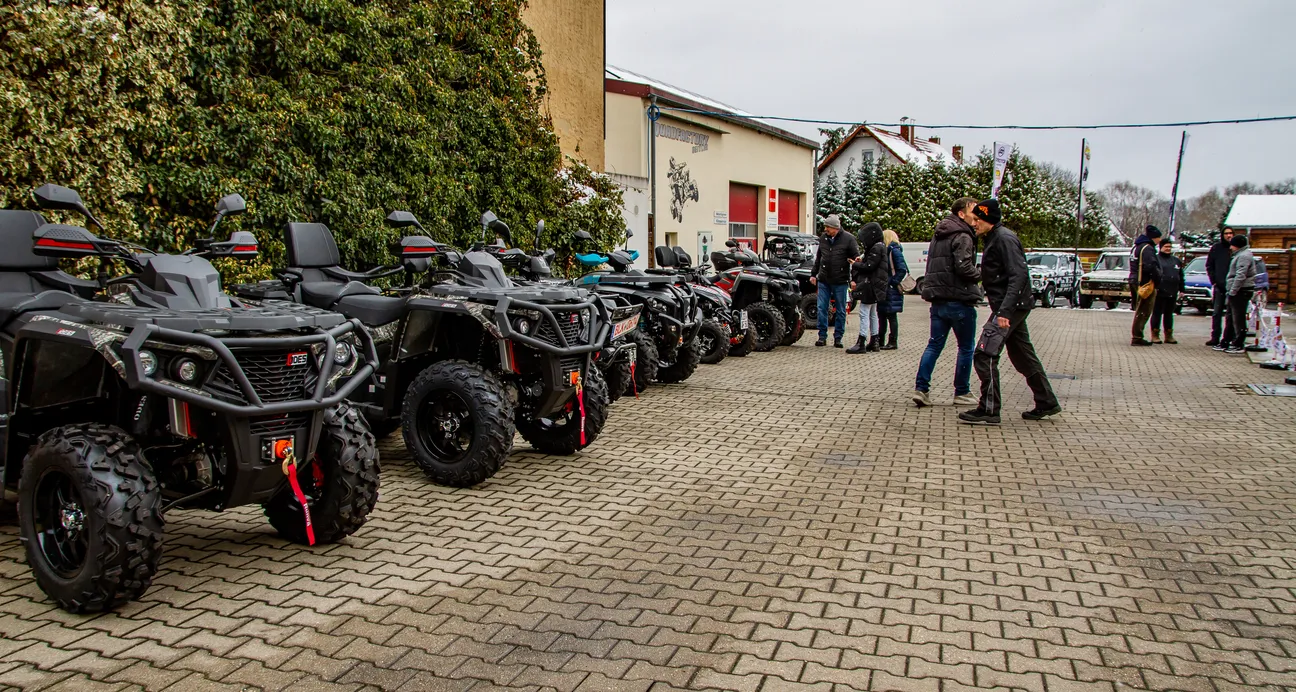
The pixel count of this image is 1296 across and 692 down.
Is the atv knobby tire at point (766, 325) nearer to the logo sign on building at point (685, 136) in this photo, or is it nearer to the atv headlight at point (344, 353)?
the atv headlight at point (344, 353)

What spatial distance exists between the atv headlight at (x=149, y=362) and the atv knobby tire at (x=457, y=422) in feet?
6.83

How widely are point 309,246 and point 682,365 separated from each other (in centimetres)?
445

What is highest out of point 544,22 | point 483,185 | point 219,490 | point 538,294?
point 544,22

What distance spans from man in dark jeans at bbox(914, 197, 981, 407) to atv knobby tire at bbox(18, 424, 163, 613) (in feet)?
21.8

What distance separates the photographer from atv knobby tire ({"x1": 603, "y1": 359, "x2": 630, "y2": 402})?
7926mm

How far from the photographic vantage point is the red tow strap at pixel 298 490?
413 cm

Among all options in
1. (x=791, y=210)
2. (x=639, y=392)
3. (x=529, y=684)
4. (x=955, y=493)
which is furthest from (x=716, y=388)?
(x=791, y=210)

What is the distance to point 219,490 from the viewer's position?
4.19 metres

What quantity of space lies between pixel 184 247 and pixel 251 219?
0.80m

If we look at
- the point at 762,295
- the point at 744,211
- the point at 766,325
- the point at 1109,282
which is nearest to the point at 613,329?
the point at 766,325

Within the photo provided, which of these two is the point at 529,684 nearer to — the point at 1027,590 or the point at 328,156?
the point at 1027,590

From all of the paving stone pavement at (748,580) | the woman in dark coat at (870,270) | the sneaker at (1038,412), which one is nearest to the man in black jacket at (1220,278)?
the woman in dark coat at (870,270)

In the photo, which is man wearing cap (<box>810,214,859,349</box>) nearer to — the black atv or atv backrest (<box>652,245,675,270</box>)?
atv backrest (<box>652,245,675,270</box>)

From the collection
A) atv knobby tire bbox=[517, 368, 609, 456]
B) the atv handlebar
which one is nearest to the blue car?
atv knobby tire bbox=[517, 368, 609, 456]
